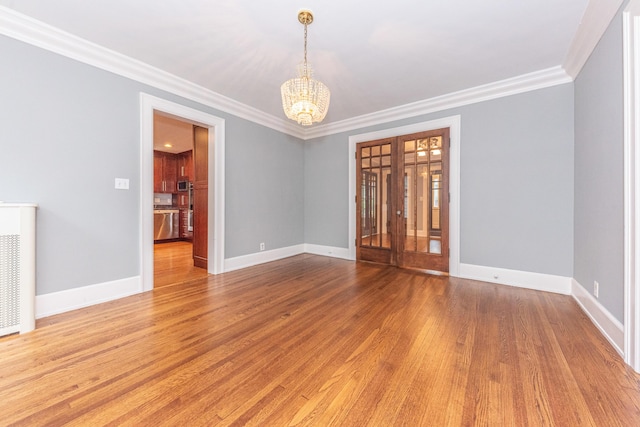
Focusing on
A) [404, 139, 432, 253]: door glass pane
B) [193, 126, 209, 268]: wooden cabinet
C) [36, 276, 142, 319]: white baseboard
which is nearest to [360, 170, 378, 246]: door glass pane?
[404, 139, 432, 253]: door glass pane

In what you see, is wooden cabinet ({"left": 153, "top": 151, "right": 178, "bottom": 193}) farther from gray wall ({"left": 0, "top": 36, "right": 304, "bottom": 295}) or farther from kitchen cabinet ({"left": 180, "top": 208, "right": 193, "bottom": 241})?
gray wall ({"left": 0, "top": 36, "right": 304, "bottom": 295})

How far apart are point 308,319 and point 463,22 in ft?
9.64

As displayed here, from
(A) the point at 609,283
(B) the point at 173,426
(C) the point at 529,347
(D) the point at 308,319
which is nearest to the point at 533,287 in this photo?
(A) the point at 609,283

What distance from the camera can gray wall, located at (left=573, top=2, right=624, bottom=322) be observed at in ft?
6.04

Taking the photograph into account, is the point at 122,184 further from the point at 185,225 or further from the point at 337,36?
the point at 185,225

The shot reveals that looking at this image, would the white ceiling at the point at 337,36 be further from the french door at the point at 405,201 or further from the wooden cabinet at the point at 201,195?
the wooden cabinet at the point at 201,195

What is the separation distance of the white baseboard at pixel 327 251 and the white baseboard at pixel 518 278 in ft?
6.43

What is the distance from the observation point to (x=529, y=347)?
1832 mm

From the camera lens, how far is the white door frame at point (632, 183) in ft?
5.22

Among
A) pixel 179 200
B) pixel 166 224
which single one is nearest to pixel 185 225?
pixel 166 224

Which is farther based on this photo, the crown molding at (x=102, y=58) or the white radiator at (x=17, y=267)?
the crown molding at (x=102, y=58)

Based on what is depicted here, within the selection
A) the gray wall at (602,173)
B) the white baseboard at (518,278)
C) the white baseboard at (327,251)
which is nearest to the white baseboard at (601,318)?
the gray wall at (602,173)

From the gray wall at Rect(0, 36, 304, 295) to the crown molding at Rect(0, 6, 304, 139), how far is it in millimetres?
72

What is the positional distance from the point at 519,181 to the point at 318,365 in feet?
10.9
